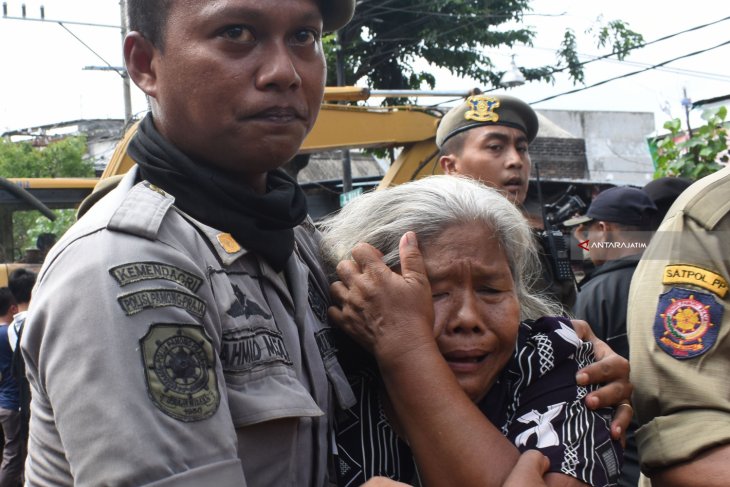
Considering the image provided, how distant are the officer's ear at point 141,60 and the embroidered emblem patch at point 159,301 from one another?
46cm

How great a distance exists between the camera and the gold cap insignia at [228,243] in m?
1.38

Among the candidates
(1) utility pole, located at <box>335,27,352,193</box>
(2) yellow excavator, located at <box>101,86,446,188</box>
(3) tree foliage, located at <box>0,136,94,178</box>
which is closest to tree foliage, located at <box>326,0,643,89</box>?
(1) utility pole, located at <box>335,27,352,193</box>

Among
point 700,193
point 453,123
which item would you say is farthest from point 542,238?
point 700,193

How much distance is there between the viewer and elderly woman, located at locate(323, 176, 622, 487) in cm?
150

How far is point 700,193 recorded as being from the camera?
6.33ft

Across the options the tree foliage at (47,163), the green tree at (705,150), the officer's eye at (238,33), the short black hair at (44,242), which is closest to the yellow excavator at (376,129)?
the short black hair at (44,242)

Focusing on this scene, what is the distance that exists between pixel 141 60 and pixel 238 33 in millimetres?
201

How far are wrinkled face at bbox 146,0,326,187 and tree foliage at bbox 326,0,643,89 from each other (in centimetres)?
1460

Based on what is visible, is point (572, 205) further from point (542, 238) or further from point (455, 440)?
point (455, 440)

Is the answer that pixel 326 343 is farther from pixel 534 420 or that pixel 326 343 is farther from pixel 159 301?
pixel 159 301

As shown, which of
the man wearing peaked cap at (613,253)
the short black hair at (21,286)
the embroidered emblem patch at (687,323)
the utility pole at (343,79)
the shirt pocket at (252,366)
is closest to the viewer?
the shirt pocket at (252,366)

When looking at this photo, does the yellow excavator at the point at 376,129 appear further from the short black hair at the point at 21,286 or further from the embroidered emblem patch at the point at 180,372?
the embroidered emblem patch at the point at 180,372

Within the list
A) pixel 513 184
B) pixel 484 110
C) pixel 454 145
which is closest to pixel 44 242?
pixel 454 145

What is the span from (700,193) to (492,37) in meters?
15.0
